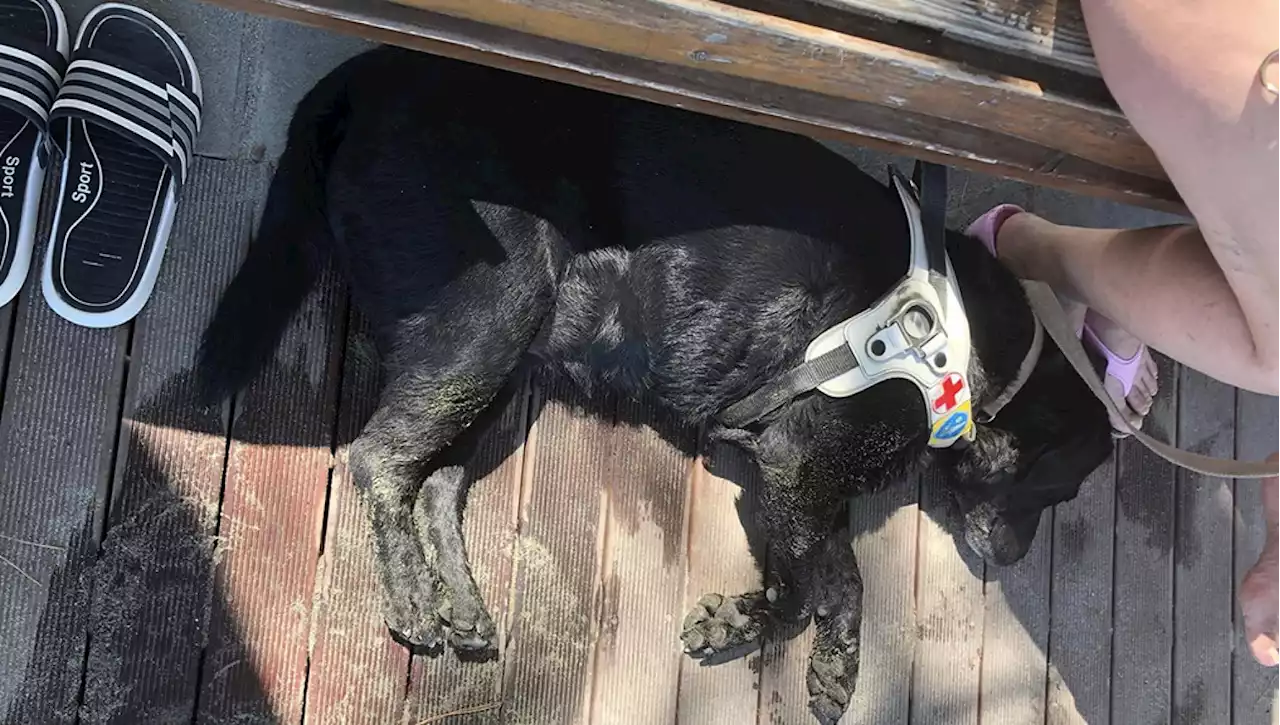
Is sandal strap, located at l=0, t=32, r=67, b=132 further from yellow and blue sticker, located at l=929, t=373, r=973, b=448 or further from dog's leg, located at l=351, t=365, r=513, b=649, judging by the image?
yellow and blue sticker, located at l=929, t=373, r=973, b=448

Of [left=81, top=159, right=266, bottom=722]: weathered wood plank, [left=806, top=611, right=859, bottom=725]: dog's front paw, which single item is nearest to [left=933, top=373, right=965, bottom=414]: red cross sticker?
[left=806, top=611, right=859, bottom=725]: dog's front paw

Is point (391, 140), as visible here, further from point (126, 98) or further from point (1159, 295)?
point (1159, 295)

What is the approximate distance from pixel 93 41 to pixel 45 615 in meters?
1.32

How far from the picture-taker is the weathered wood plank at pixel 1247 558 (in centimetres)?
274

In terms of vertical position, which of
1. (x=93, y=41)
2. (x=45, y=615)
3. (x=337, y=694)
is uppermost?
(x=93, y=41)

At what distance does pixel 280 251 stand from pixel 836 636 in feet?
5.53

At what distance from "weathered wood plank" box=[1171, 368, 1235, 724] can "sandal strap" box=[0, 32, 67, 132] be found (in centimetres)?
324

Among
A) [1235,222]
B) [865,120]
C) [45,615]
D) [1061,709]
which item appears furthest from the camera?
[1061,709]

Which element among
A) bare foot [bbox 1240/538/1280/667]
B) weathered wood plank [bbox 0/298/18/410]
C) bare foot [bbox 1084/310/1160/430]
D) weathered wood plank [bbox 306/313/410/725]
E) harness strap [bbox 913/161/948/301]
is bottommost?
weathered wood plank [bbox 306/313/410/725]

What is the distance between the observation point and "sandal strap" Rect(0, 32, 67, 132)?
1.91 meters

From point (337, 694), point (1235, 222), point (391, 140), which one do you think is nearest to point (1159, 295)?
point (1235, 222)

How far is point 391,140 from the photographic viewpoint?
1.86 m

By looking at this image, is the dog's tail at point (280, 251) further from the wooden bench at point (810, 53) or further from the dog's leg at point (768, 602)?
the dog's leg at point (768, 602)

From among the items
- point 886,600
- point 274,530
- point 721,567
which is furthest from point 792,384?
point 274,530
